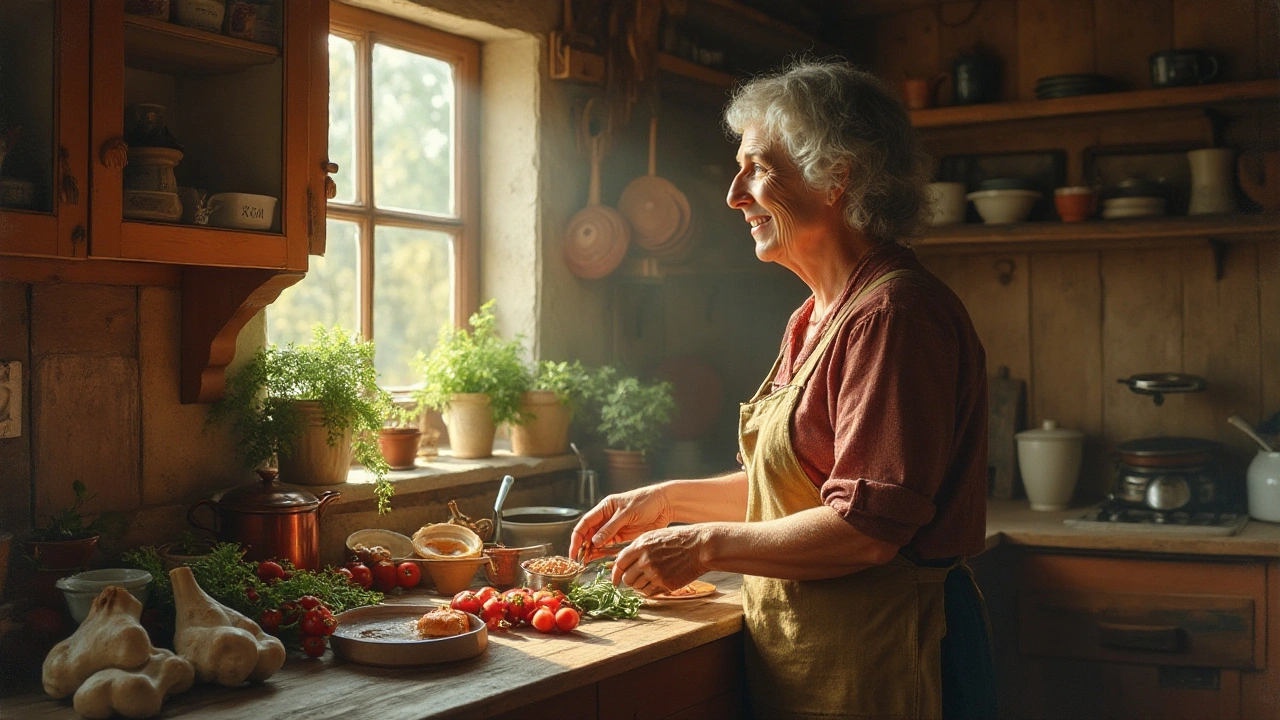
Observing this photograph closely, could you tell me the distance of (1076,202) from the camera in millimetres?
3576

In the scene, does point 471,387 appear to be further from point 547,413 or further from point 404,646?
point 404,646

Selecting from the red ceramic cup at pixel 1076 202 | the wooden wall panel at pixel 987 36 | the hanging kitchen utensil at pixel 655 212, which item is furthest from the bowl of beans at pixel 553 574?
the wooden wall panel at pixel 987 36

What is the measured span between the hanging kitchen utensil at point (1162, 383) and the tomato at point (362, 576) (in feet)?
7.98

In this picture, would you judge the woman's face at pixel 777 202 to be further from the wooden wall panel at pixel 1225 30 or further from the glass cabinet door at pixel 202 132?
the wooden wall panel at pixel 1225 30

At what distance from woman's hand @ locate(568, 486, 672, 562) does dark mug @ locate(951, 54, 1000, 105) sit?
2201mm

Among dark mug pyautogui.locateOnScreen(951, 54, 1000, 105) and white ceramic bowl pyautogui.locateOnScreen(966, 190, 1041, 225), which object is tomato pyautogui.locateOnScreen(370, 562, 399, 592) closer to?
white ceramic bowl pyautogui.locateOnScreen(966, 190, 1041, 225)

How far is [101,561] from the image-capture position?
6.81 ft

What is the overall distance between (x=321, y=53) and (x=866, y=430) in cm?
126

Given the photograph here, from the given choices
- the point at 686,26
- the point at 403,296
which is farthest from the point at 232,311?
the point at 686,26

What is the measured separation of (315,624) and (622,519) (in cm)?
68

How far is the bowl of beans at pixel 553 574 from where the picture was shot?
7.31 ft

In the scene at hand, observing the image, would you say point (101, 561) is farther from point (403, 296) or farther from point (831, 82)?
point (831, 82)

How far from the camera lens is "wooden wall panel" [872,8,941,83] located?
4082 millimetres

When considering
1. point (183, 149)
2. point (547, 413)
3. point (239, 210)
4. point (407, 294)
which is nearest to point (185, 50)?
point (183, 149)
